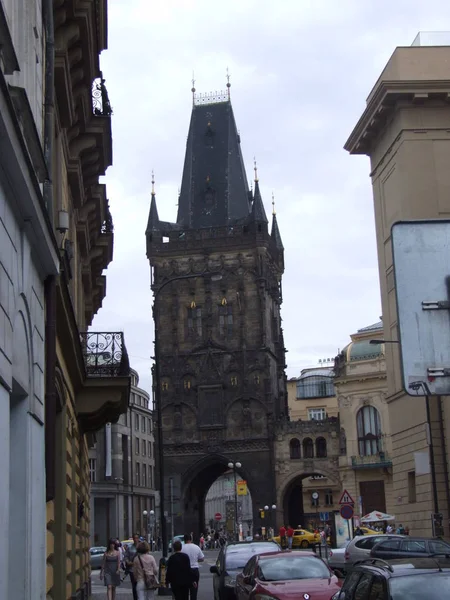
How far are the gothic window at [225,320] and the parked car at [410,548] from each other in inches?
2553

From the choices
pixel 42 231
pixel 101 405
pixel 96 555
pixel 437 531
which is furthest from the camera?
pixel 96 555

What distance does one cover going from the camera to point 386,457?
79.6 metres

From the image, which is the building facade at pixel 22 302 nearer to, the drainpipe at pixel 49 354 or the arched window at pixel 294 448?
the drainpipe at pixel 49 354

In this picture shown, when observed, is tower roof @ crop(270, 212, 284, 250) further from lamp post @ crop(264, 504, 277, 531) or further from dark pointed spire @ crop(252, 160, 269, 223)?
lamp post @ crop(264, 504, 277, 531)

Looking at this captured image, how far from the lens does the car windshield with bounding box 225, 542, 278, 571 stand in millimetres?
21000

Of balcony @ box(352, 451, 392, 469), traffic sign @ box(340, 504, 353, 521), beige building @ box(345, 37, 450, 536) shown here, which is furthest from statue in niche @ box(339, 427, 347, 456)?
traffic sign @ box(340, 504, 353, 521)

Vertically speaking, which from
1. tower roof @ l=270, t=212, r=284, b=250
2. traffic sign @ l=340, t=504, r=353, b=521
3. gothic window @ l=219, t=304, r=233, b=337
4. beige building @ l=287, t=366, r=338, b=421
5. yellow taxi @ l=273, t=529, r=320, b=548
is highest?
tower roof @ l=270, t=212, r=284, b=250

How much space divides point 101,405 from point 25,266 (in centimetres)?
1009

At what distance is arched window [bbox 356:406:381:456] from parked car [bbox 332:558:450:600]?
7269 centimetres

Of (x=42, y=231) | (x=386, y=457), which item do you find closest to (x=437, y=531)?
(x=42, y=231)

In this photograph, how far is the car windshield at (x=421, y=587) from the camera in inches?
346

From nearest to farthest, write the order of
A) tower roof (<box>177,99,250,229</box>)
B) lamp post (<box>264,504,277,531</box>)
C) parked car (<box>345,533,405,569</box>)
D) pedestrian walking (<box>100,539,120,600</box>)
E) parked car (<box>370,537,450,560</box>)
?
1. pedestrian walking (<box>100,539,120,600</box>)
2. parked car (<box>370,537,450,560</box>)
3. parked car (<box>345,533,405,569</box>)
4. lamp post (<box>264,504,277,531</box>)
5. tower roof (<box>177,99,250,229</box>)

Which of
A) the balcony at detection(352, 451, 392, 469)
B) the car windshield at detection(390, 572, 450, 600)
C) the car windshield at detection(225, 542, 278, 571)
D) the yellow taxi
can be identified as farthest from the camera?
the balcony at detection(352, 451, 392, 469)

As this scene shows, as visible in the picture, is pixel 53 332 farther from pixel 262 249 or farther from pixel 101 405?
pixel 262 249
